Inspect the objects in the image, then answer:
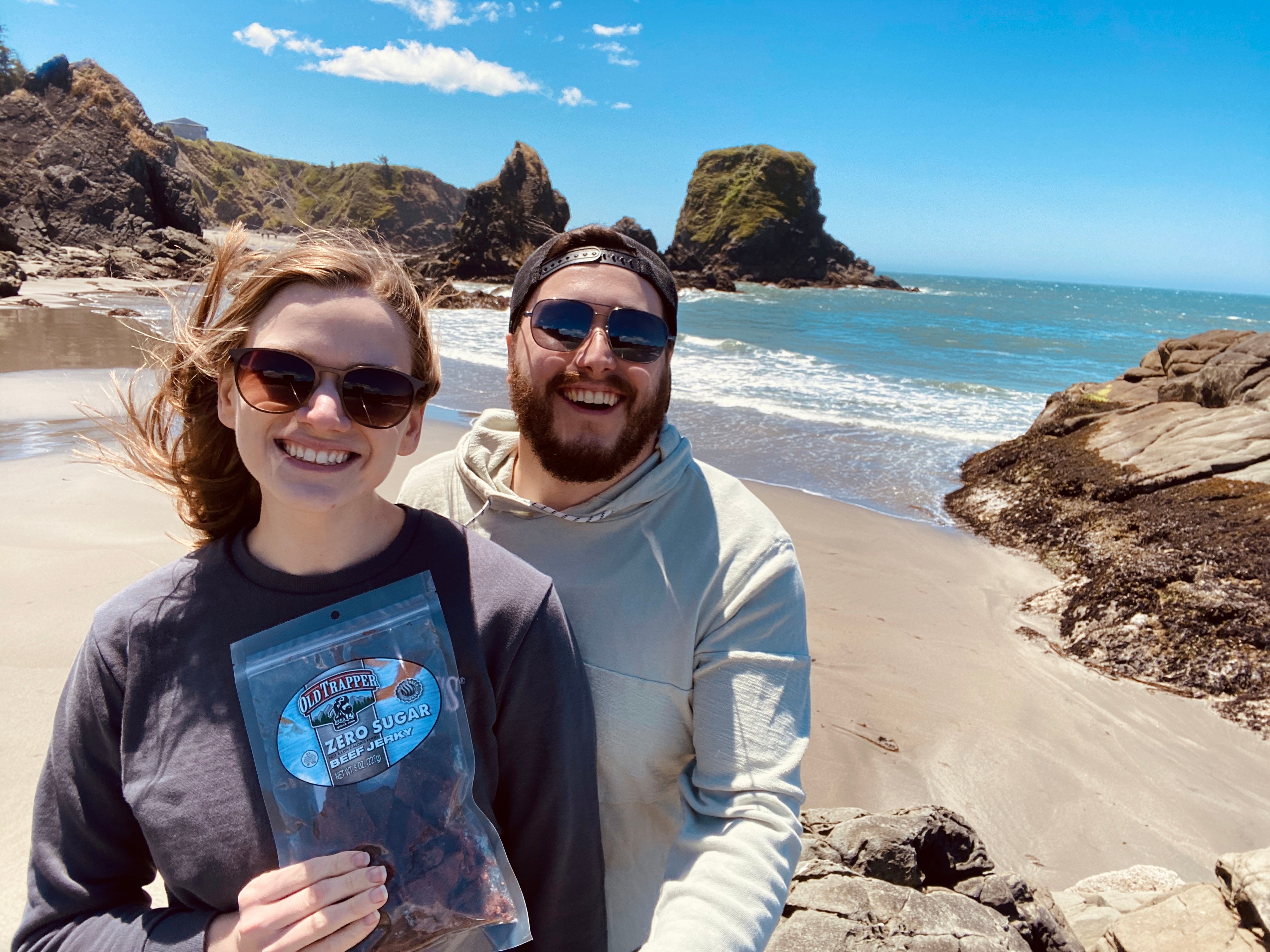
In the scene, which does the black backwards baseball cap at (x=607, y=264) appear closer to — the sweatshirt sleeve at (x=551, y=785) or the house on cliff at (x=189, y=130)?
the sweatshirt sleeve at (x=551, y=785)

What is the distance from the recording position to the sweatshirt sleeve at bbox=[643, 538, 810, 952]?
4.83ft

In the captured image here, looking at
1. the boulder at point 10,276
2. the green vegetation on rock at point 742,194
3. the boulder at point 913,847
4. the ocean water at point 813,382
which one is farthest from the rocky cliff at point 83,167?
the green vegetation on rock at point 742,194

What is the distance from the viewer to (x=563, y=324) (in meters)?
2.08

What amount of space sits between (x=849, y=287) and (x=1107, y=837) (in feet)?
263

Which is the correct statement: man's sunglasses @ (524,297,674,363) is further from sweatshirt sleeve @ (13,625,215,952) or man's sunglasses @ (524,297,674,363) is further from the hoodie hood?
sweatshirt sleeve @ (13,625,215,952)

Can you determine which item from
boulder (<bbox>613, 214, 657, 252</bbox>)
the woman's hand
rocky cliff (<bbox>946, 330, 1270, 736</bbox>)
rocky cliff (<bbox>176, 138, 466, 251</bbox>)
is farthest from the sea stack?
the woman's hand

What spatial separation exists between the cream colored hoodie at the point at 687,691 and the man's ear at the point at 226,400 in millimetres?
677

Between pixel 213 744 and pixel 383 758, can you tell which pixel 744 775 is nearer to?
pixel 383 758

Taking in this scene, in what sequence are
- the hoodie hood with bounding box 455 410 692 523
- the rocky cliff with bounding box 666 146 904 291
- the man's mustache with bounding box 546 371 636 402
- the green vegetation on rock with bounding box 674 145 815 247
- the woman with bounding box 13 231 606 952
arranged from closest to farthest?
the woman with bounding box 13 231 606 952 < the hoodie hood with bounding box 455 410 692 523 < the man's mustache with bounding box 546 371 636 402 < the rocky cliff with bounding box 666 146 904 291 < the green vegetation on rock with bounding box 674 145 815 247

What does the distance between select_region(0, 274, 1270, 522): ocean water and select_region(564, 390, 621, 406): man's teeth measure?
44 centimetres

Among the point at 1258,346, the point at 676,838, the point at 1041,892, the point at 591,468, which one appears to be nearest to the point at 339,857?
the point at 676,838

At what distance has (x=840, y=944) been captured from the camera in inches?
88.8

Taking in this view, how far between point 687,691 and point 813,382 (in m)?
17.9

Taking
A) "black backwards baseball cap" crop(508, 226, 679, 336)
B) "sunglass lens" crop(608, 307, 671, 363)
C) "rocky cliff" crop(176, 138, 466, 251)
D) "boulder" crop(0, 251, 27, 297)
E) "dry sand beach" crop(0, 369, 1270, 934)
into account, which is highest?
"rocky cliff" crop(176, 138, 466, 251)
